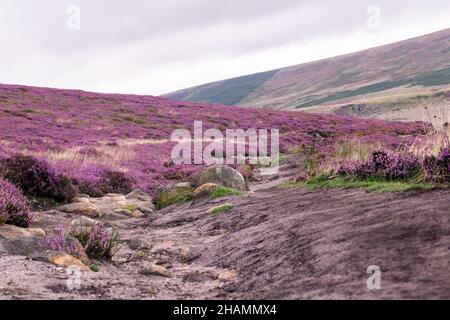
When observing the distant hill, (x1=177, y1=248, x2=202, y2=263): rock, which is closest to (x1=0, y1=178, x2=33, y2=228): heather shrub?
(x1=177, y1=248, x2=202, y2=263): rock

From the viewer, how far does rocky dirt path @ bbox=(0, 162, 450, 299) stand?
5.77m

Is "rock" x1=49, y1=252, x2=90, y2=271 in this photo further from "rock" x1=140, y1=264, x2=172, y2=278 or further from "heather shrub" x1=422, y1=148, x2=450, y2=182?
"heather shrub" x1=422, y1=148, x2=450, y2=182

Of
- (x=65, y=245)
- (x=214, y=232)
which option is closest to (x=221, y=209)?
(x=214, y=232)

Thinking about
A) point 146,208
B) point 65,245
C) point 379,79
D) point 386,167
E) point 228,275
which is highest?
point 379,79

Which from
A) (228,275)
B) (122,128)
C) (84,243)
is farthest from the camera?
(122,128)

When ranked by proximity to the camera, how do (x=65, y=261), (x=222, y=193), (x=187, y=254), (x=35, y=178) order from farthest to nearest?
(x=222, y=193) < (x=35, y=178) < (x=187, y=254) < (x=65, y=261)

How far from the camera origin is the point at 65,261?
8297 millimetres

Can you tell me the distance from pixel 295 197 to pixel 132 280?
674 centimetres

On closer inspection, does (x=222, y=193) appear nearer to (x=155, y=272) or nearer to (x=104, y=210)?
(x=104, y=210)

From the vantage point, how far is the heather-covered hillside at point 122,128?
24.2m

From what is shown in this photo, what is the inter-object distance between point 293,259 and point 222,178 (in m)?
12.1
